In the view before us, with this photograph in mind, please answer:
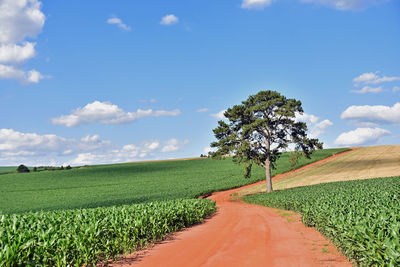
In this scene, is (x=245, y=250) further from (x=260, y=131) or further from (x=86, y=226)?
(x=260, y=131)

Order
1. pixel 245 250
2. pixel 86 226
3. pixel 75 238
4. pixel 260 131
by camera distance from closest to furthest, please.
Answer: pixel 75 238
pixel 86 226
pixel 245 250
pixel 260 131

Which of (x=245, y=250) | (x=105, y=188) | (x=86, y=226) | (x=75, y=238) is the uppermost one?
(x=86, y=226)

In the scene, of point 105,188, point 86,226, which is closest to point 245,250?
point 86,226

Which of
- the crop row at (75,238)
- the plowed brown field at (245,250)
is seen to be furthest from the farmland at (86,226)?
the plowed brown field at (245,250)

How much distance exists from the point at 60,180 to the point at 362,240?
7377cm

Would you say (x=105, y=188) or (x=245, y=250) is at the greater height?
(x=105, y=188)

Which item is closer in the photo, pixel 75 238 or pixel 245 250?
pixel 75 238

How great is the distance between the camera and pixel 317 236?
15.3 m

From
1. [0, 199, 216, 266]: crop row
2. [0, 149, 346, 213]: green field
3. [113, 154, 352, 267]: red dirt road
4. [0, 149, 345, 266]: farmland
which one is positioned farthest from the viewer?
[0, 149, 346, 213]: green field

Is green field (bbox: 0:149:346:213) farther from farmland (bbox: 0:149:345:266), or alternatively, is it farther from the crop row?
the crop row

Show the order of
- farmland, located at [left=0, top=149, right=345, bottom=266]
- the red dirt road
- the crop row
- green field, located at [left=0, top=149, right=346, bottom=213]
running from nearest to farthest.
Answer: the crop row < farmland, located at [left=0, top=149, right=345, bottom=266] < the red dirt road < green field, located at [left=0, top=149, right=346, bottom=213]

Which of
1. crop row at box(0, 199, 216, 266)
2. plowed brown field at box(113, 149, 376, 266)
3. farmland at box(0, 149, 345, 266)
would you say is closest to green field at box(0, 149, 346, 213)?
farmland at box(0, 149, 345, 266)

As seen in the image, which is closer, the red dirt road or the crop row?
the crop row

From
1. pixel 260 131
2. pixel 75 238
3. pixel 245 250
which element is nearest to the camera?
pixel 75 238
